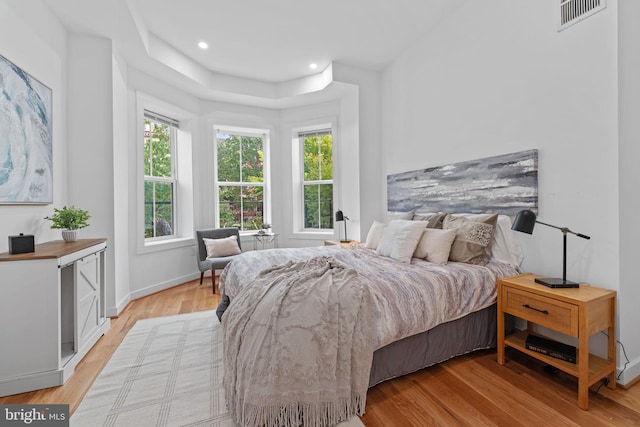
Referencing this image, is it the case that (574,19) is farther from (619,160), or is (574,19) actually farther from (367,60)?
(367,60)

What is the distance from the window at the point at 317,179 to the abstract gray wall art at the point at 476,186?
5.08 ft

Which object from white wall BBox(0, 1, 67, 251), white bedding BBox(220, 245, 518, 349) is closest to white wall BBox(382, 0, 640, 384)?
white bedding BBox(220, 245, 518, 349)

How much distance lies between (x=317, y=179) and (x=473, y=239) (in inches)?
120

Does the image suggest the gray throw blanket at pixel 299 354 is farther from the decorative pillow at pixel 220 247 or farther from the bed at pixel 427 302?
the decorative pillow at pixel 220 247

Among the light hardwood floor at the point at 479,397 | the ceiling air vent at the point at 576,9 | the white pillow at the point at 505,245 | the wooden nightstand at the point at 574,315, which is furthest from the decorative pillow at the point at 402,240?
the ceiling air vent at the point at 576,9

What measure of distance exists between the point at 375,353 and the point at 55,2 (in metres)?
3.84

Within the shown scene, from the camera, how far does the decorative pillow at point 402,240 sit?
2.64m

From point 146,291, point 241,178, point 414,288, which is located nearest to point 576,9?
point 414,288

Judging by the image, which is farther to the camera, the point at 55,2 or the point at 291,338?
the point at 55,2

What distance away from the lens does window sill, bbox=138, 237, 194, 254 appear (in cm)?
392

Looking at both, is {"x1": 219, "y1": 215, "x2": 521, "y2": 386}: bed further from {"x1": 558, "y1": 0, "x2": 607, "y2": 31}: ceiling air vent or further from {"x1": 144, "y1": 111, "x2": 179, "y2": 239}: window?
{"x1": 144, "y1": 111, "x2": 179, "y2": 239}: window

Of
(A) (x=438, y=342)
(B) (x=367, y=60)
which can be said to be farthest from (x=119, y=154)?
(A) (x=438, y=342)

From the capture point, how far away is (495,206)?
103 inches

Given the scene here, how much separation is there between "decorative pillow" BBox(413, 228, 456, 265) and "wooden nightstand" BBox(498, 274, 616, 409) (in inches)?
19.0
